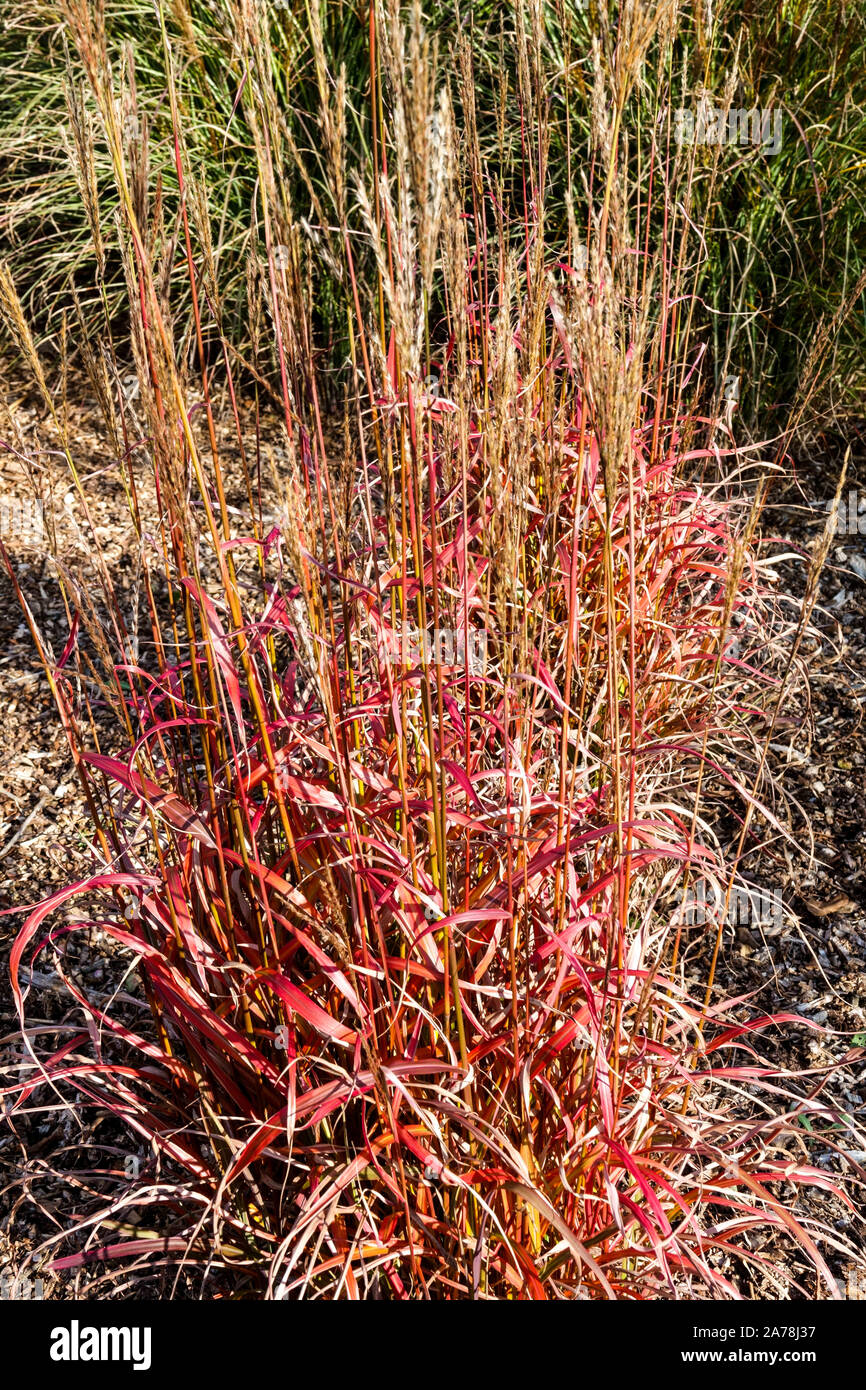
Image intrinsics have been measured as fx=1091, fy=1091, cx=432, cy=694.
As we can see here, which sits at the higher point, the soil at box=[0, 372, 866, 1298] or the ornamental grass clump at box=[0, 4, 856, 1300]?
the ornamental grass clump at box=[0, 4, 856, 1300]

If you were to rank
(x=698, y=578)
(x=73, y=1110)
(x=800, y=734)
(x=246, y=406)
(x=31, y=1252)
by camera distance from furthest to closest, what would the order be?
(x=246, y=406)
(x=698, y=578)
(x=800, y=734)
(x=73, y=1110)
(x=31, y=1252)

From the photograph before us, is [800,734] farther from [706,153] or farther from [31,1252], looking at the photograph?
[31,1252]

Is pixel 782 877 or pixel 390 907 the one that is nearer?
pixel 390 907

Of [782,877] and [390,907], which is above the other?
[390,907]

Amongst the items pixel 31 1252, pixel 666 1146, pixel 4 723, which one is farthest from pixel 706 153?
pixel 31 1252

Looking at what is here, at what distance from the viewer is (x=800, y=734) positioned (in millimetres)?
2748

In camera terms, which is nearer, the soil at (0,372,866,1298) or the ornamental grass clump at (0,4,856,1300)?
the ornamental grass clump at (0,4,856,1300)

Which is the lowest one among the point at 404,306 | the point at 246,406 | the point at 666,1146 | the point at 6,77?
the point at 666,1146

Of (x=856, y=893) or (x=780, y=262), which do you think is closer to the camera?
(x=856, y=893)

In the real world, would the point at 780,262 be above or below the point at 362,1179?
above

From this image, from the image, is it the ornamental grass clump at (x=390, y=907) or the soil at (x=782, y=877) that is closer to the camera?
the ornamental grass clump at (x=390, y=907)

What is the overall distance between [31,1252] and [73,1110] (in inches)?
9.0

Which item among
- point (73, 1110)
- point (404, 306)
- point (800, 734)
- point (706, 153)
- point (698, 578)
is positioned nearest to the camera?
point (404, 306)

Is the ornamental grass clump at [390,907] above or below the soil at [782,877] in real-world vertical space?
above
